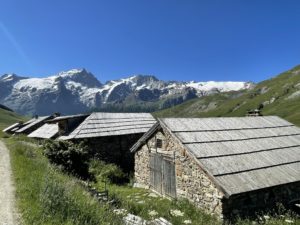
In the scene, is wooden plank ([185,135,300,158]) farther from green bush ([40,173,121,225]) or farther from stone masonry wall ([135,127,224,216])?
green bush ([40,173,121,225])

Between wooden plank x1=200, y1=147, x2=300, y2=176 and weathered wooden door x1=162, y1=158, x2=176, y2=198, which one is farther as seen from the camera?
weathered wooden door x1=162, y1=158, x2=176, y2=198

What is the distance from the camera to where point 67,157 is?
21.9 meters

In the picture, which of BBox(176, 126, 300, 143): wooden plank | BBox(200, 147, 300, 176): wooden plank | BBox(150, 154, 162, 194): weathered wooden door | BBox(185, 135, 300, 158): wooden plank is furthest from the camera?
BBox(150, 154, 162, 194): weathered wooden door

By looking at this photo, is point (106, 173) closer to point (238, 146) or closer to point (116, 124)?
point (116, 124)

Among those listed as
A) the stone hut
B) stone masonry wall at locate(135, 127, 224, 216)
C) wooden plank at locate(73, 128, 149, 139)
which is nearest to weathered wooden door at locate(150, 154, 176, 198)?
stone masonry wall at locate(135, 127, 224, 216)

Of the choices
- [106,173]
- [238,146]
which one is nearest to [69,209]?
[238,146]

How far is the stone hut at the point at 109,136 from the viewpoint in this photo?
29484 millimetres

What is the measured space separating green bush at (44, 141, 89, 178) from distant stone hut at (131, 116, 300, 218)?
3995 millimetres

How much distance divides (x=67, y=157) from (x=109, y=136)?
342 inches

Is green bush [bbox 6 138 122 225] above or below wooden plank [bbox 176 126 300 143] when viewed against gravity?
below

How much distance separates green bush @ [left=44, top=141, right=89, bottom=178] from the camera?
71.4 feet

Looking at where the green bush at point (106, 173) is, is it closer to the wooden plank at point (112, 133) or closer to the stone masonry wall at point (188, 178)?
the stone masonry wall at point (188, 178)

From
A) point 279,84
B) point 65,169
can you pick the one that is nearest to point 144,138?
point 65,169

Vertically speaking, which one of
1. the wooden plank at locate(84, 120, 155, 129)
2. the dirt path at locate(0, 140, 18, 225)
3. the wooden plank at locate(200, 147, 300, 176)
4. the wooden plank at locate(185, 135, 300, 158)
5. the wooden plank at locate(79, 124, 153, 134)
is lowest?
the dirt path at locate(0, 140, 18, 225)
